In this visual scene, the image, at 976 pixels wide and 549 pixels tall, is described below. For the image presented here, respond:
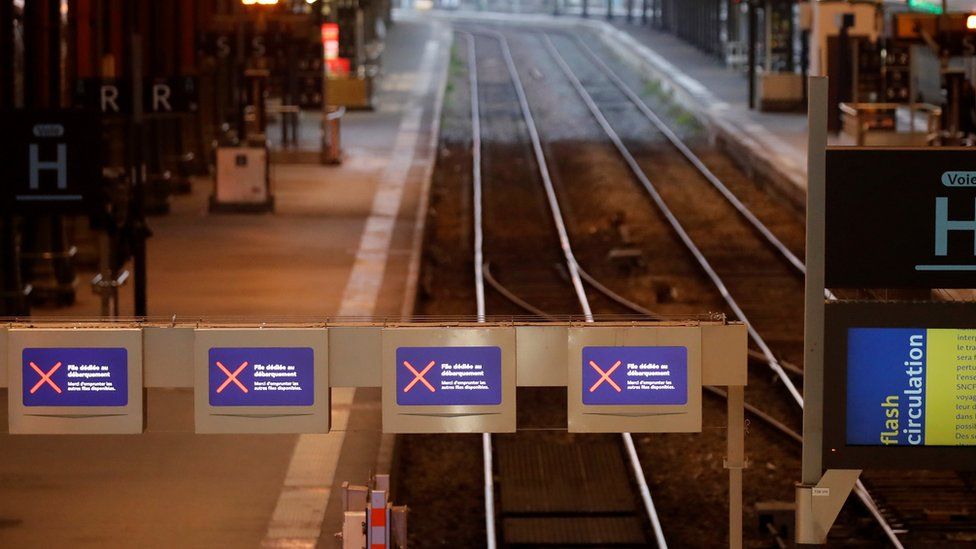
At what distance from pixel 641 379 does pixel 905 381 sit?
56.3 inches

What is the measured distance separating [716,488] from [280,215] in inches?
601

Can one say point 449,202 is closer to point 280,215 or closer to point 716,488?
point 280,215

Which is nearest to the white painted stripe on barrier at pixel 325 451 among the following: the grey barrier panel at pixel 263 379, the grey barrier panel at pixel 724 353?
the grey barrier panel at pixel 263 379

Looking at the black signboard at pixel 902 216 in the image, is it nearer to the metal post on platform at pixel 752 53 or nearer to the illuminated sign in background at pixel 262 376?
the illuminated sign in background at pixel 262 376

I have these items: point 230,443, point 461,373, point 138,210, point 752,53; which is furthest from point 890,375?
point 752,53

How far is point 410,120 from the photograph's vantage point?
43031 mm

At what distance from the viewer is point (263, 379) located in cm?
930

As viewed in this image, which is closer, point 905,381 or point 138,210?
point 905,381

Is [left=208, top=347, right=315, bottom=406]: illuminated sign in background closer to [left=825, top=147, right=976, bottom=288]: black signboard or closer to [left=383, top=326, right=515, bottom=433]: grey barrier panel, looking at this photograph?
[left=383, top=326, right=515, bottom=433]: grey barrier panel

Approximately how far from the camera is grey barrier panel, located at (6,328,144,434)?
9.34 meters

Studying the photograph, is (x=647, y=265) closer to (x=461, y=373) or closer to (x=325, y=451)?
(x=325, y=451)

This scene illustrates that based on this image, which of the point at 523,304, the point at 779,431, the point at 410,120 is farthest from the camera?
the point at 410,120

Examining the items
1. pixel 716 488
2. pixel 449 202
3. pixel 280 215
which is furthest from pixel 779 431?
pixel 449 202

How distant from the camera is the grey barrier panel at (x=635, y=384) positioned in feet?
30.1
